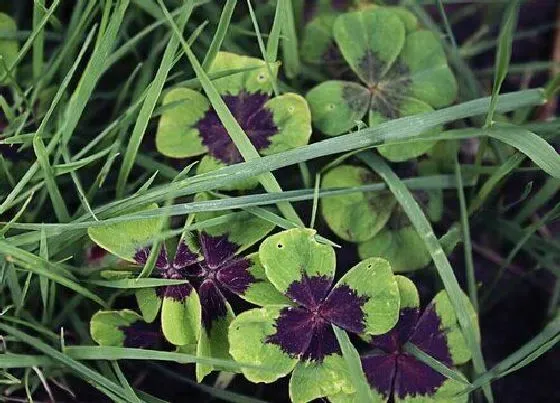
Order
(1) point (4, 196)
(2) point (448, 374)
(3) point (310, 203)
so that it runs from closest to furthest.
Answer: (2) point (448, 374) < (1) point (4, 196) < (3) point (310, 203)

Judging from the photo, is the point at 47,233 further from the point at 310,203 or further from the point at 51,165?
the point at 310,203

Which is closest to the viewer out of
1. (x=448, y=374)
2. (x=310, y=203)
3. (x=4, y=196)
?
(x=448, y=374)

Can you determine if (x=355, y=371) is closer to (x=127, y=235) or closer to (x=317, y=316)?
(x=317, y=316)

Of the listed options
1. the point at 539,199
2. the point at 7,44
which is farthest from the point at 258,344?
the point at 7,44

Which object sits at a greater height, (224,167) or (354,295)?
(224,167)

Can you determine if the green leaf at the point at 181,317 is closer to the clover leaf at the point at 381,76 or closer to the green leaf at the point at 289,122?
the green leaf at the point at 289,122

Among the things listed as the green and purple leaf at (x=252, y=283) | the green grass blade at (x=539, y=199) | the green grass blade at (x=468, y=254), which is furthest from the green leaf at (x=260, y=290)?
the green grass blade at (x=539, y=199)

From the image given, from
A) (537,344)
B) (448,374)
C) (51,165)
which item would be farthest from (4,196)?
(537,344)

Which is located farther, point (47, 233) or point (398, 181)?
point (398, 181)
